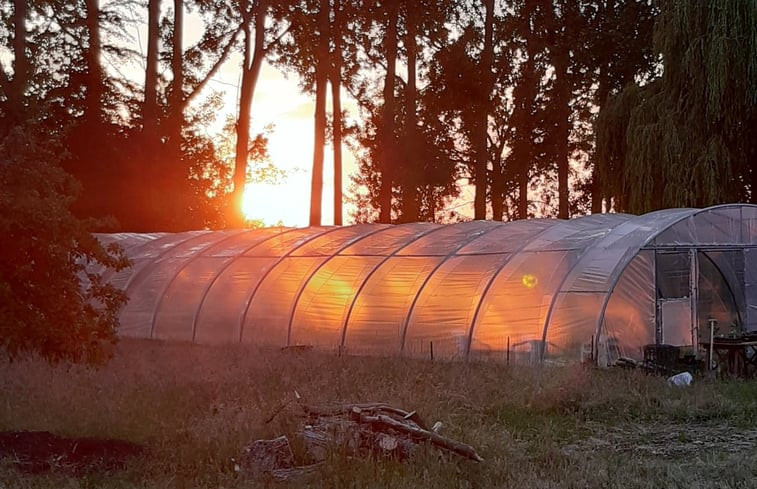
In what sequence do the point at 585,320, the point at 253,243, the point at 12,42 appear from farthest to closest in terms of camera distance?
the point at 12,42
the point at 253,243
the point at 585,320

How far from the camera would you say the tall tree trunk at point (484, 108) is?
101ft

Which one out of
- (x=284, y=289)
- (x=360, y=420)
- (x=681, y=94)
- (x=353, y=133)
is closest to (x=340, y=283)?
(x=284, y=289)

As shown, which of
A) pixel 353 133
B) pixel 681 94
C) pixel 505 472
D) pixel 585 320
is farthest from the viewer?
pixel 353 133

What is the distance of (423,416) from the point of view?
29.0 ft

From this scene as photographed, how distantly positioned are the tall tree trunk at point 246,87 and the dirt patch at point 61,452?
70.7 ft

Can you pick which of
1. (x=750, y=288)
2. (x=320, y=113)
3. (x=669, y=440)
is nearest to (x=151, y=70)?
(x=320, y=113)

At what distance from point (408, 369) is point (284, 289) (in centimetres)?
576

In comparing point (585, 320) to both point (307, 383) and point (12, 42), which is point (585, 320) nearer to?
point (307, 383)

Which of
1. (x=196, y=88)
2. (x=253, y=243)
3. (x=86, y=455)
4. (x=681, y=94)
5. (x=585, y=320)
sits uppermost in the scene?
(x=196, y=88)

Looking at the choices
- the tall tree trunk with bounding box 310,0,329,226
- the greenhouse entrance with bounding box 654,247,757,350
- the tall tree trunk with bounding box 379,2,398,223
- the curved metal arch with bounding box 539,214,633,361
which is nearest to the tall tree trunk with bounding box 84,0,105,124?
the tall tree trunk with bounding box 310,0,329,226

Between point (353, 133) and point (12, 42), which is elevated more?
point (12, 42)

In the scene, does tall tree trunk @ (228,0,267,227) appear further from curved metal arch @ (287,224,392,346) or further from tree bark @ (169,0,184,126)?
curved metal arch @ (287,224,392,346)

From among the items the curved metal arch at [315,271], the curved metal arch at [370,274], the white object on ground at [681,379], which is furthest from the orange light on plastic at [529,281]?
the curved metal arch at [315,271]

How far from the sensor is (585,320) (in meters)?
13.1
